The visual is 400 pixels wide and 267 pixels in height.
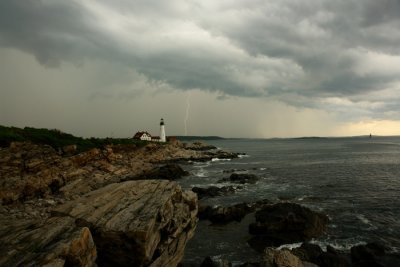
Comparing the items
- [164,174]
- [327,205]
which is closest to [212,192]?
[327,205]

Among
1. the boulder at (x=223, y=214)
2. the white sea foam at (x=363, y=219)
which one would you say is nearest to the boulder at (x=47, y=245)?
the boulder at (x=223, y=214)

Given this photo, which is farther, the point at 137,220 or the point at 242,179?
the point at 242,179

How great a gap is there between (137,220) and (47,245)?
15.0 ft

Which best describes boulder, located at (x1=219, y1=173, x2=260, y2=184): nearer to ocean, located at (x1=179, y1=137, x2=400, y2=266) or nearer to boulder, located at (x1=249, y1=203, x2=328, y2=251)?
ocean, located at (x1=179, y1=137, x2=400, y2=266)

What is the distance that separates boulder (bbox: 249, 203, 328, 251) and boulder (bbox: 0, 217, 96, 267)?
1504 cm

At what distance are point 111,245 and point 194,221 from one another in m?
8.40

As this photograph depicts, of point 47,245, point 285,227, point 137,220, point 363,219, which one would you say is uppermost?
point 137,220

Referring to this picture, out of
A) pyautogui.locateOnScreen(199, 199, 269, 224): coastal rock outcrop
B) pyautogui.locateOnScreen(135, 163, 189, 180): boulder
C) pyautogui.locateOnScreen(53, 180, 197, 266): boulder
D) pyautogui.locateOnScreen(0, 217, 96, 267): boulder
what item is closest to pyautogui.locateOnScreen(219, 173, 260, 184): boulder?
pyautogui.locateOnScreen(135, 163, 189, 180): boulder

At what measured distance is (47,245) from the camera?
41.6ft

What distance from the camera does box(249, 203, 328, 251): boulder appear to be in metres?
25.0

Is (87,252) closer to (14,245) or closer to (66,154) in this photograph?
(14,245)

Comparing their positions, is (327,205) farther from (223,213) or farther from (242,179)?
(242,179)

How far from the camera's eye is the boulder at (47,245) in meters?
11.9

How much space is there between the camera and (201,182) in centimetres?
5528
